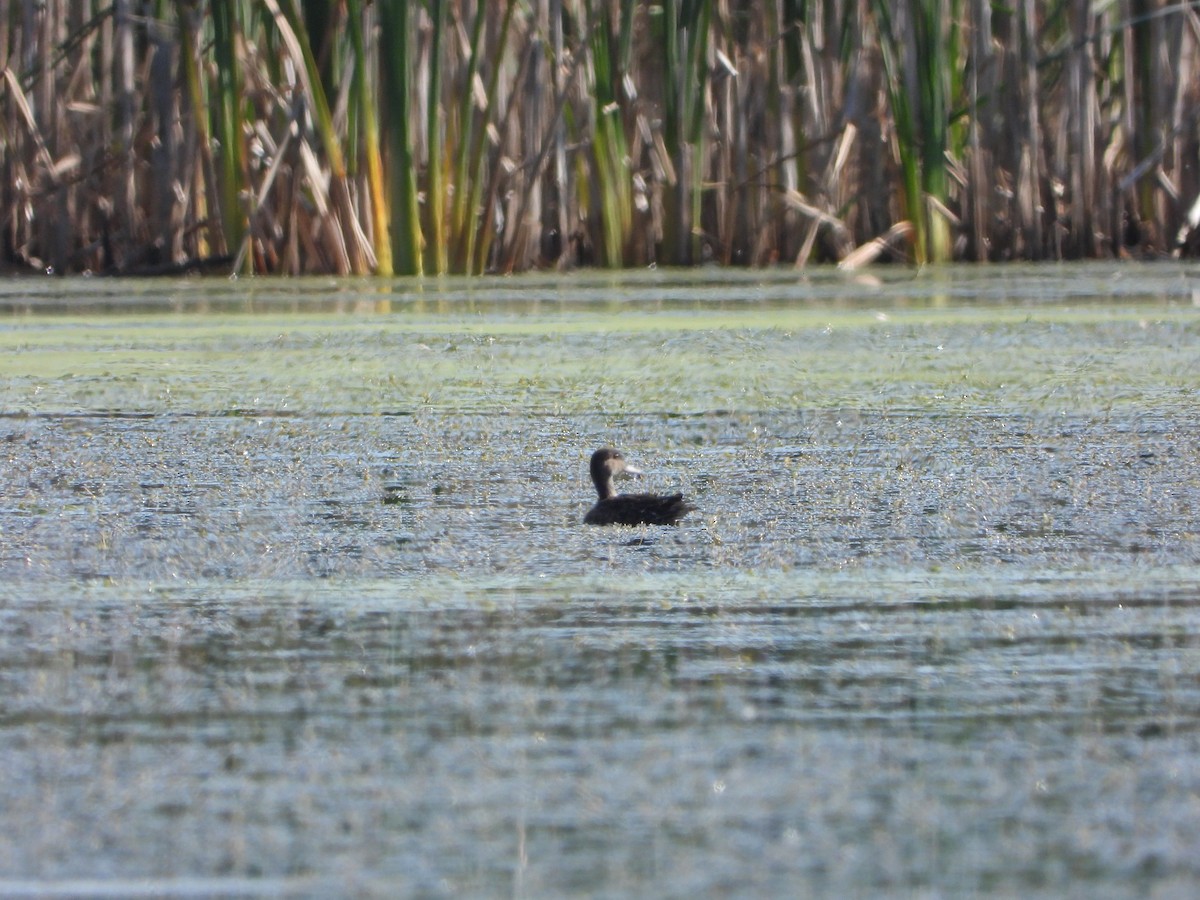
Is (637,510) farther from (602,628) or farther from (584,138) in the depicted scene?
(584,138)

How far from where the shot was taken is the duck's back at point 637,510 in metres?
3.17

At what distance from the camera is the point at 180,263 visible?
8.59 meters

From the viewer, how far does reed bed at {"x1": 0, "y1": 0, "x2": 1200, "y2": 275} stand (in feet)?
26.6

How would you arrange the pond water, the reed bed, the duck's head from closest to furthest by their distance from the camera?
the pond water, the duck's head, the reed bed

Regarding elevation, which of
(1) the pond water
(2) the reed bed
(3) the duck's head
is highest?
(2) the reed bed

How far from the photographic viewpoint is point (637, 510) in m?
3.17

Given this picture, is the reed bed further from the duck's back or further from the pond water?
the duck's back

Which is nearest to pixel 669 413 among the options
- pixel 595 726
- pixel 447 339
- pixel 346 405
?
pixel 346 405

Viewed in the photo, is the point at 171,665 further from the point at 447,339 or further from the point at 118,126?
the point at 118,126

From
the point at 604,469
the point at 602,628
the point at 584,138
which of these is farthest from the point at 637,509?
the point at 584,138

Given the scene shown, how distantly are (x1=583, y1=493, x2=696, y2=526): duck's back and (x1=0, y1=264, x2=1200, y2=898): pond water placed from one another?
51 mm

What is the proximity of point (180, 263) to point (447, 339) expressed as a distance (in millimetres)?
2859

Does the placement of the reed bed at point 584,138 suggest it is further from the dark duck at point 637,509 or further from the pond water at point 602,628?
the dark duck at point 637,509

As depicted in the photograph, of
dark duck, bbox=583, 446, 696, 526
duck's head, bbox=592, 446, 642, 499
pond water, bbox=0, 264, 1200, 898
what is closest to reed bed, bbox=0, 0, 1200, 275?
pond water, bbox=0, 264, 1200, 898
